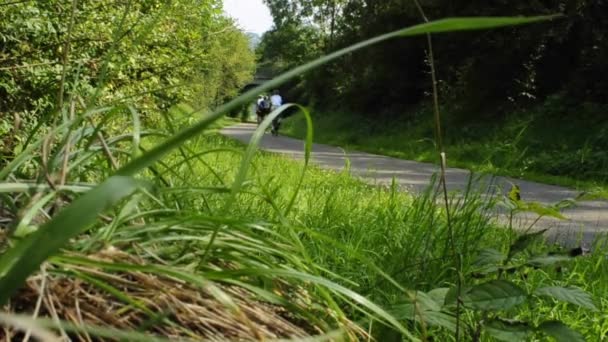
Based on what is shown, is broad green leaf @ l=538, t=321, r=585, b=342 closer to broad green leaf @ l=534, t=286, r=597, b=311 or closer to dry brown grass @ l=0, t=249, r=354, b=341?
broad green leaf @ l=534, t=286, r=597, b=311

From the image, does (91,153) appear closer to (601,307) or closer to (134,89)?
(601,307)

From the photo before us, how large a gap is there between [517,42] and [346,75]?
47.1 ft

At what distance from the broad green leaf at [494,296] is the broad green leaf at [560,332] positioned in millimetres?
62

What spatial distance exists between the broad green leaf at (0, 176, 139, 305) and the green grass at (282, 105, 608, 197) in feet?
6.88

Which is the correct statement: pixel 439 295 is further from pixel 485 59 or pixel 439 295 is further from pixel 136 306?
pixel 485 59

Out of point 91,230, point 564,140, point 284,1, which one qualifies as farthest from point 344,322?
point 284,1

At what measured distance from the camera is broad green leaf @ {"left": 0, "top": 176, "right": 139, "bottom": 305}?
0.54 metres

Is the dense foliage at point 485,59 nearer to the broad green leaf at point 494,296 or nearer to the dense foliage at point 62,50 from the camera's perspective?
the dense foliage at point 62,50

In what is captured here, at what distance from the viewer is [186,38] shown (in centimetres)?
605

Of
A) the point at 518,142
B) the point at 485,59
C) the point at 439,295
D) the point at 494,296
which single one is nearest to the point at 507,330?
the point at 494,296

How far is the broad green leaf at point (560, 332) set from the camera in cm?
125

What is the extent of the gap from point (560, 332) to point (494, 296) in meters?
0.13

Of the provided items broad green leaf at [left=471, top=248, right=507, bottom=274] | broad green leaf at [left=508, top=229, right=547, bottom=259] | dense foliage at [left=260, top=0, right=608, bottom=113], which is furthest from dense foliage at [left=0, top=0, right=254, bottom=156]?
dense foliage at [left=260, top=0, right=608, bottom=113]

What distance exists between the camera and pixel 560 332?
127 centimetres
